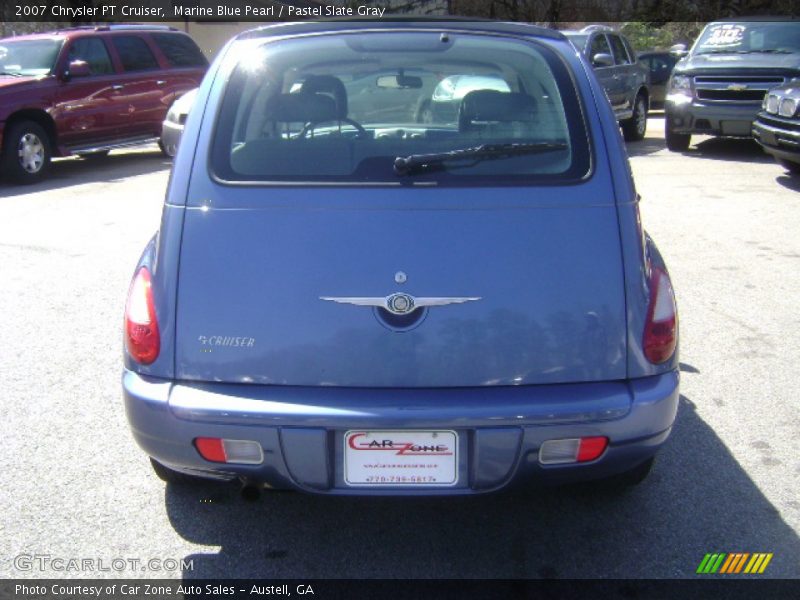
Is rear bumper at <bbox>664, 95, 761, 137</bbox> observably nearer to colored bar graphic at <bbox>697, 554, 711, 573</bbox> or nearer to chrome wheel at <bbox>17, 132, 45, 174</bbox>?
chrome wheel at <bbox>17, 132, 45, 174</bbox>

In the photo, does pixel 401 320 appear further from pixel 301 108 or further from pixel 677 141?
pixel 677 141

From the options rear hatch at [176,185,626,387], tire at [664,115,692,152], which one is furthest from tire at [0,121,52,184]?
rear hatch at [176,185,626,387]

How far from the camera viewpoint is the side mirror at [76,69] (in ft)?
38.9

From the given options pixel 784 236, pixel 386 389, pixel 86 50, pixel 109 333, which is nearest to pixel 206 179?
pixel 386 389

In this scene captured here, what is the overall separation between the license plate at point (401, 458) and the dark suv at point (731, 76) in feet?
34.4

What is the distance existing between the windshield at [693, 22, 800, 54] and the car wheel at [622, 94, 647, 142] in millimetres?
1751

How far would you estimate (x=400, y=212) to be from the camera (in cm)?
282

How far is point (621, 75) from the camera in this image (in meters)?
14.1

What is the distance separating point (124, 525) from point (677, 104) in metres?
10.9

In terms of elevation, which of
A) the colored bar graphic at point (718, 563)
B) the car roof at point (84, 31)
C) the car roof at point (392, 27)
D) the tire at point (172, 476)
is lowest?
the colored bar graphic at point (718, 563)

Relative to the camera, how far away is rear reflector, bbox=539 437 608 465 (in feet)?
9.05

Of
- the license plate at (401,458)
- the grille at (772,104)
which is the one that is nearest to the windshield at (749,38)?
the grille at (772,104)

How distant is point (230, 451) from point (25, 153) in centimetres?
977

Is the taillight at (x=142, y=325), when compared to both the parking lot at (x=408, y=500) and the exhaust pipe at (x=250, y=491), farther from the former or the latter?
the parking lot at (x=408, y=500)
